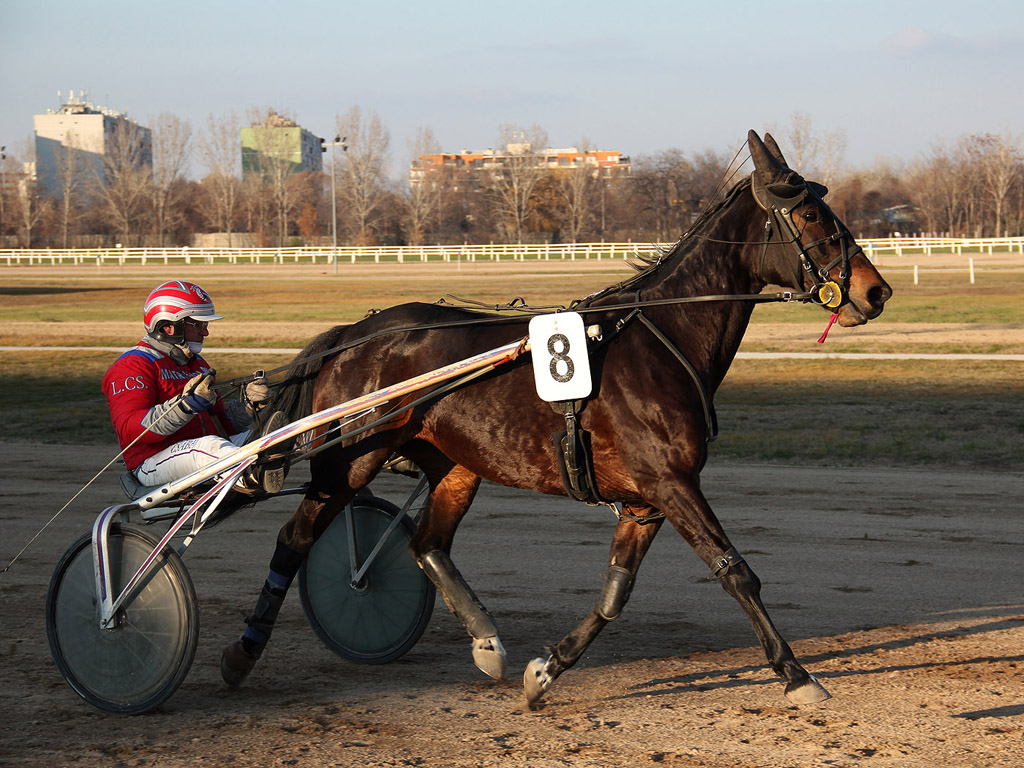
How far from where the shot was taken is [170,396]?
455cm

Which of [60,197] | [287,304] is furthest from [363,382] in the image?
[60,197]

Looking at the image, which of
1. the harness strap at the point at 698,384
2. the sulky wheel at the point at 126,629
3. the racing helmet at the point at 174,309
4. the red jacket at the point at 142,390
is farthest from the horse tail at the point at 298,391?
the harness strap at the point at 698,384

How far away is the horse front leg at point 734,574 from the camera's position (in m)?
3.78

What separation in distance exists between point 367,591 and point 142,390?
4.32 feet

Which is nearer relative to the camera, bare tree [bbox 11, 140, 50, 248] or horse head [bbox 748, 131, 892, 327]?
horse head [bbox 748, 131, 892, 327]

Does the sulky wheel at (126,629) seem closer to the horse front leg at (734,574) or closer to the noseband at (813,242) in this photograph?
the horse front leg at (734,574)

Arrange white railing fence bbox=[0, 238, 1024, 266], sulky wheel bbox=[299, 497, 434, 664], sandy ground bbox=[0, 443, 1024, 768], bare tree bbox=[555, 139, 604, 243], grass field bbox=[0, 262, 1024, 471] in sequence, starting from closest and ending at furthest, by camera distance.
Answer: sandy ground bbox=[0, 443, 1024, 768] → sulky wheel bbox=[299, 497, 434, 664] → grass field bbox=[0, 262, 1024, 471] → white railing fence bbox=[0, 238, 1024, 266] → bare tree bbox=[555, 139, 604, 243]

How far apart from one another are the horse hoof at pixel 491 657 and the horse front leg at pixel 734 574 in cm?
95

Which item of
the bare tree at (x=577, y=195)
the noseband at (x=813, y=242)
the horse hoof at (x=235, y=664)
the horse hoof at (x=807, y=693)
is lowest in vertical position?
the horse hoof at (x=235, y=664)

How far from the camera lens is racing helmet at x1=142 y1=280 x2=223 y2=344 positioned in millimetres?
4527

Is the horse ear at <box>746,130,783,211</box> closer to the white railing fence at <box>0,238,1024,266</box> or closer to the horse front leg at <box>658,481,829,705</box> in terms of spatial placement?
the horse front leg at <box>658,481,829,705</box>

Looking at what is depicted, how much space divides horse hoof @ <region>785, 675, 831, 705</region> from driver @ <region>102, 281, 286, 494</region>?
2093 mm

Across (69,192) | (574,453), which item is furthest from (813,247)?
(69,192)

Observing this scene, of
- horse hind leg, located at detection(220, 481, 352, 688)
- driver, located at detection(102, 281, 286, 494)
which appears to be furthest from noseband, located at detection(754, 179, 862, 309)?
driver, located at detection(102, 281, 286, 494)
